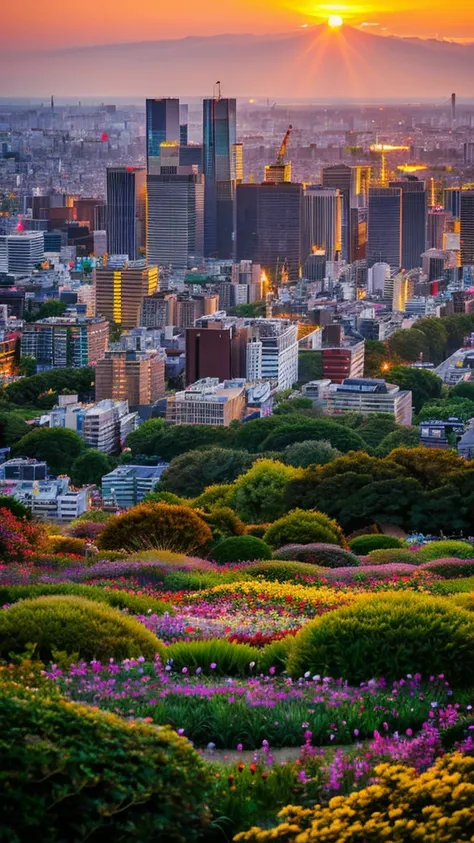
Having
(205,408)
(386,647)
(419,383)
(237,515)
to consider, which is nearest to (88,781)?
(386,647)

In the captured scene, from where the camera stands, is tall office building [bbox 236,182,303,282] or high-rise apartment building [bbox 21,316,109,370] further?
tall office building [bbox 236,182,303,282]

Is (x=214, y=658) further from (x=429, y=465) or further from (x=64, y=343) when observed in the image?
(x=64, y=343)

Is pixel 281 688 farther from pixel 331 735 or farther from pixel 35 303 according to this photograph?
pixel 35 303

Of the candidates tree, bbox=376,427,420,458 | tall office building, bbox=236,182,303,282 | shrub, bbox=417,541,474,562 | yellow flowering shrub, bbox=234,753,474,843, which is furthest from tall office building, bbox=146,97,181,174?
yellow flowering shrub, bbox=234,753,474,843

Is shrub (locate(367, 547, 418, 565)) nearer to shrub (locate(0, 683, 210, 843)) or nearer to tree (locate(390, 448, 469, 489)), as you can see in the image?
tree (locate(390, 448, 469, 489))

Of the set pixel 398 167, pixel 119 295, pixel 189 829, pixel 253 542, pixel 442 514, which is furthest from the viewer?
pixel 398 167

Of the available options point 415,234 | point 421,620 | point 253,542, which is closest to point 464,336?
point 415,234
